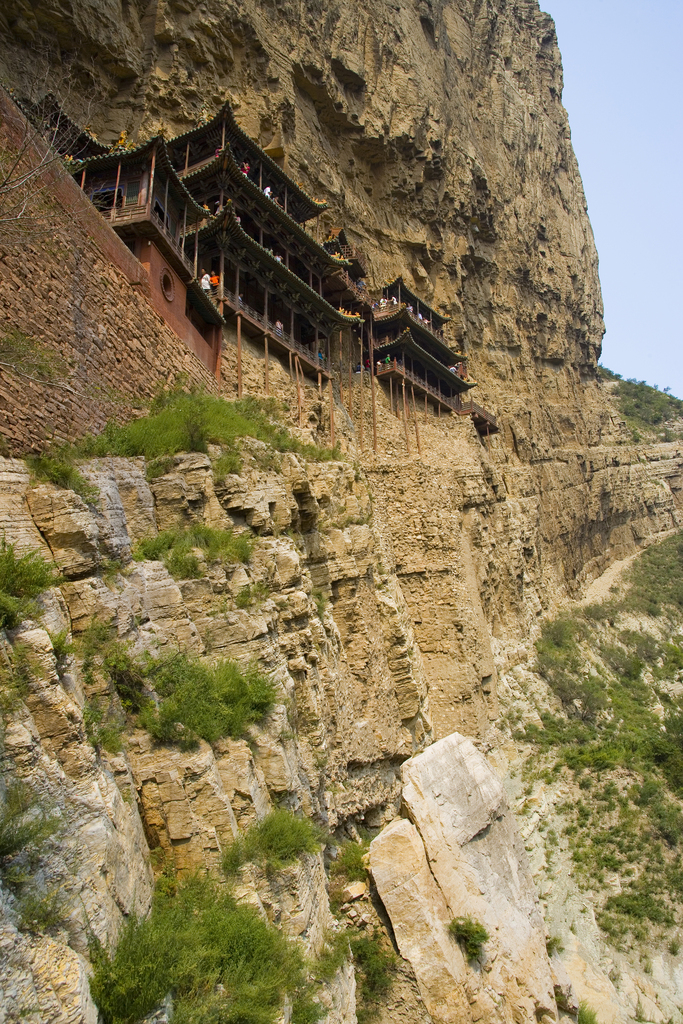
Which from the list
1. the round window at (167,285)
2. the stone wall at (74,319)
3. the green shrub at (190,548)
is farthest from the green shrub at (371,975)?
the round window at (167,285)

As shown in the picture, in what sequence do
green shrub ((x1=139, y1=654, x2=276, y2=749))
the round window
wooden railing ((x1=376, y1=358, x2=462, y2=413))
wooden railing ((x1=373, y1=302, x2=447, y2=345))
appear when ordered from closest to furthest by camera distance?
green shrub ((x1=139, y1=654, x2=276, y2=749)) < the round window < wooden railing ((x1=376, y1=358, x2=462, y2=413)) < wooden railing ((x1=373, y1=302, x2=447, y2=345))

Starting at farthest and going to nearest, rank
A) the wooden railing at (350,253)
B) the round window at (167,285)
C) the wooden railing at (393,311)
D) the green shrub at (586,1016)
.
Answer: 1. the wooden railing at (393,311)
2. the wooden railing at (350,253)
3. the round window at (167,285)
4. the green shrub at (586,1016)

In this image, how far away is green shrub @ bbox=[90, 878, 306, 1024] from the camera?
3.63m

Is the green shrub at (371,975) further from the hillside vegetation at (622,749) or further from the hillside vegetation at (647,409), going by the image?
the hillside vegetation at (647,409)

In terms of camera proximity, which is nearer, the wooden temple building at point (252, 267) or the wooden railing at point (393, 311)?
the wooden temple building at point (252, 267)

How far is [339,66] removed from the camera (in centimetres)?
2455

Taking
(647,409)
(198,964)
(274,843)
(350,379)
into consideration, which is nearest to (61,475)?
(274,843)

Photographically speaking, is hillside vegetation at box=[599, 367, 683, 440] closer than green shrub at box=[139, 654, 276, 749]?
No

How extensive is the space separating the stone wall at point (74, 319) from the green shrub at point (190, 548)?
1725mm

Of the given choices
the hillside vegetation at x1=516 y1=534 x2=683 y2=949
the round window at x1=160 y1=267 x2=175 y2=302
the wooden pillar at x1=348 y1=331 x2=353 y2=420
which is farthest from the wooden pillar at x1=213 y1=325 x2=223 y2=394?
the hillside vegetation at x1=516 y1=534 x2=683 y2=949

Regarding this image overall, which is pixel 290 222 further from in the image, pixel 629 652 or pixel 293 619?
pixel 629 652

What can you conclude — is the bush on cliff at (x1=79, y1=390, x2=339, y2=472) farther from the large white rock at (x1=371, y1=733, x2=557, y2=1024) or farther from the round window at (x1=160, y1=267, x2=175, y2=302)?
the large white rock at (x1=371, y1=733, x2=557, y2=1024)

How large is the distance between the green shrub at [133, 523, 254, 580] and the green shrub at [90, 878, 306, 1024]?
10.8 feet

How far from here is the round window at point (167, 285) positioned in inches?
492
